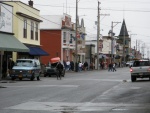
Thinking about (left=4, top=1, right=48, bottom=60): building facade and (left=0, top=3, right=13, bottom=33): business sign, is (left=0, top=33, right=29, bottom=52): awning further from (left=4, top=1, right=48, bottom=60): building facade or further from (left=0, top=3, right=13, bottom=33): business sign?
(left=4, top=1, right=48, bottom=60): building facade

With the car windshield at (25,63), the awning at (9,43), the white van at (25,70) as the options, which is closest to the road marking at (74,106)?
the white van at (25,70)

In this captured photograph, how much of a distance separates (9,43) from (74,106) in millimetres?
24302

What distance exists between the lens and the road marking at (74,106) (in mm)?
14695

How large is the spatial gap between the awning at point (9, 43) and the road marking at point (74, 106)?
65.0 ft

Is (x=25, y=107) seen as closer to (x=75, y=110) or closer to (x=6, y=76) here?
(x=75, y=110)

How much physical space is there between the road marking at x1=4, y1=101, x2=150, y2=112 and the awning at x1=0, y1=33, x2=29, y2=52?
1982cm

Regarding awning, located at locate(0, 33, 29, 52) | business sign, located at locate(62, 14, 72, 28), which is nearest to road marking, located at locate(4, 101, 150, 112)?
awning, located at locate(0, 33, 29, 52)

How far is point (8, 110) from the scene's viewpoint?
1423 centimetres

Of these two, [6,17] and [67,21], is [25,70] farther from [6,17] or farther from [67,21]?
[67,21]

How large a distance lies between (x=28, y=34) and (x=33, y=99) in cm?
3039

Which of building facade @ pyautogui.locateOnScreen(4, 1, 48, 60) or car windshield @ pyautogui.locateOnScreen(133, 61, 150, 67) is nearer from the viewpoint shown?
car windshield @ pyautogui.locateOnScreen(133, 61, 150, 67)

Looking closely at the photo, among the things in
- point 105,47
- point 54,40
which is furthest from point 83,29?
point 105,47

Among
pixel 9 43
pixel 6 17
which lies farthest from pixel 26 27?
pixel 9 43

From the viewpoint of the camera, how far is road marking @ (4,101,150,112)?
1470 centimetres
